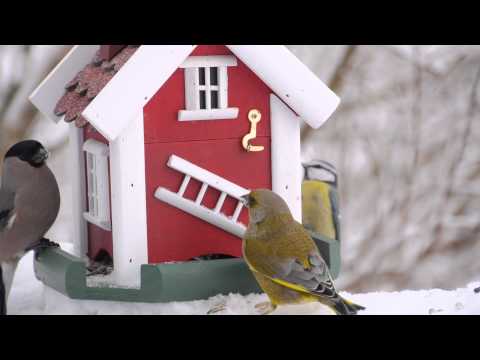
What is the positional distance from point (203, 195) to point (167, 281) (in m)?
0.35

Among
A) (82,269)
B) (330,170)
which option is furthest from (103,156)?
(330,170)

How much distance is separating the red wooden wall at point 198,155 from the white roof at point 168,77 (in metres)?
0.07

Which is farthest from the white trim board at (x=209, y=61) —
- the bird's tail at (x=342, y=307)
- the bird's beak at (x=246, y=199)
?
the bird's tail at (x=342, y=307)

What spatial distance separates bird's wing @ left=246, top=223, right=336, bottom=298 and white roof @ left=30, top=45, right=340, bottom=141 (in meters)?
0.47

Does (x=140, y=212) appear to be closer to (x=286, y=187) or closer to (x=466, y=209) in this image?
(x=286, y=187)

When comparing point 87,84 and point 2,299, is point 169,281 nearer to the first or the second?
point 2,299

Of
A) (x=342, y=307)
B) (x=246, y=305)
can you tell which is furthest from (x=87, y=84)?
(x=342, y=307)

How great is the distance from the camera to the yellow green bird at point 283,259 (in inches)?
116

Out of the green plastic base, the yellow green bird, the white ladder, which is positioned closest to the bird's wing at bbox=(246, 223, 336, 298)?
the yellow green bird

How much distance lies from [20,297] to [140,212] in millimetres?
630

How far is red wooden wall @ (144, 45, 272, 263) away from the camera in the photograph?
3.18 metres

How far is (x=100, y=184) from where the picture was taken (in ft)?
10.9

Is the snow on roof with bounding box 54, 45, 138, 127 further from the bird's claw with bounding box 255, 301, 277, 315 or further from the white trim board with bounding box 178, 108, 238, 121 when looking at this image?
the bird's claw with bounding box 255, 301, 277, 315

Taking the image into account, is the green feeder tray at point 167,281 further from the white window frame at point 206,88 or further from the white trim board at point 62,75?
the white trim board at point 62,75
